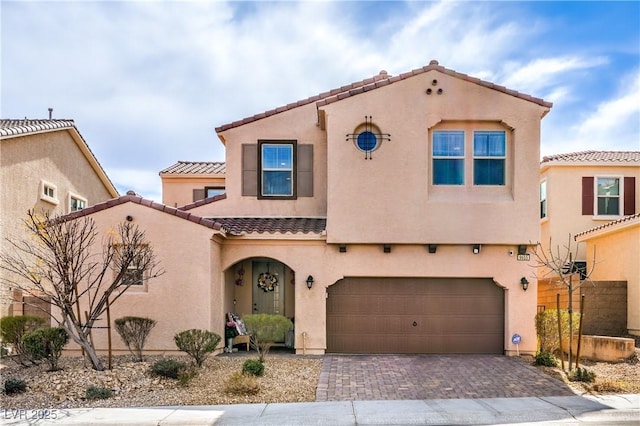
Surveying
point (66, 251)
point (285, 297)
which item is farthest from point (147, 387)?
point (285, 297)

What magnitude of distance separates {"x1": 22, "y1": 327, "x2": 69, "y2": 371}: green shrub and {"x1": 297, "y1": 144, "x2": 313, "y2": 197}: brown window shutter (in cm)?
750

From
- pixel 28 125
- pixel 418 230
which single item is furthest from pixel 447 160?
pixel 28 125

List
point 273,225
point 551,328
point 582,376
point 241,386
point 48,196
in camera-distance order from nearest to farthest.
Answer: point 241,386, point 582,376, point 551,328, point 273,225, point 48,196

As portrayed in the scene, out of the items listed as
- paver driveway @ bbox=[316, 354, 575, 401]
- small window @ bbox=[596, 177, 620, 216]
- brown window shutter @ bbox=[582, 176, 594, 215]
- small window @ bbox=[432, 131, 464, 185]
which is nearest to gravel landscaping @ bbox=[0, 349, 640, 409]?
paver driveway @ bbox=[316, 354, 575, 401]

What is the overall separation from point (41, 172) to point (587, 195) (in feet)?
69.8

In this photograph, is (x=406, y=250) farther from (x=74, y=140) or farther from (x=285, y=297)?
(x=74, y=140)

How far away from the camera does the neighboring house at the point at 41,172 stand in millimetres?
15492

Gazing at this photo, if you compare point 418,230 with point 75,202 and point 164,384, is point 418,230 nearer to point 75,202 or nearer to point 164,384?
point 164,384

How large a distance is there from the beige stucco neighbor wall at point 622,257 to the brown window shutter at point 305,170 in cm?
1068

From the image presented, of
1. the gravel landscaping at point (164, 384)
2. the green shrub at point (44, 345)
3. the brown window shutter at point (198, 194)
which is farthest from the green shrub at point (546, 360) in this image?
the brown window shutter at point (198, 194)

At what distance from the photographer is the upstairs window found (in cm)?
1495

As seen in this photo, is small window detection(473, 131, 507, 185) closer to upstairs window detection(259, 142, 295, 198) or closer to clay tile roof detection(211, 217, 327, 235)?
clay tile roof detection(211, 217, 327, 235)

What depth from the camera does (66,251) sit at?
986 cm

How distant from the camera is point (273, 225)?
13.9 meters
